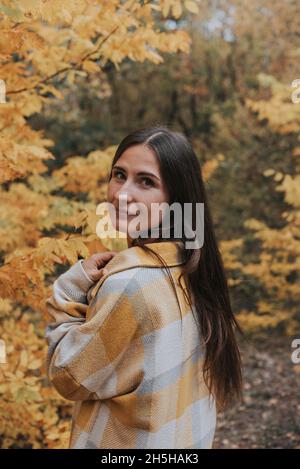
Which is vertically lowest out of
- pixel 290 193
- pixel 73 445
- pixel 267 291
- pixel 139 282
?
pixel 267 291

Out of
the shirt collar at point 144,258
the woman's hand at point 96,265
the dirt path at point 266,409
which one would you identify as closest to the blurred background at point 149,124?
the dirt path at point 266,409

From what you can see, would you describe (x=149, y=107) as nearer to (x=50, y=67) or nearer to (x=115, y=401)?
(x=50, y=67)

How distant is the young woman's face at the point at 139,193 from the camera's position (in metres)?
1.39

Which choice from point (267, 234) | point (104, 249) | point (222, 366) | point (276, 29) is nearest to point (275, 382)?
point (267, 234)

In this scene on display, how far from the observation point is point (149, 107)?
11.1 metres

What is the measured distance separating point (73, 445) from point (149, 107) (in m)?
10.3

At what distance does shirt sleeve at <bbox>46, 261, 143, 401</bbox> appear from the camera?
126 cm

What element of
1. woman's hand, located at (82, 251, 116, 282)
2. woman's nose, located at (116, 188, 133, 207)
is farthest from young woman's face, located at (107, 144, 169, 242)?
woman's hand, located at (82, 251, 116, 282)

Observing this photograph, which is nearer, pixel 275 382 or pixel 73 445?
pixel 73 445

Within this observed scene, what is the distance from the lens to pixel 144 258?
1345mm

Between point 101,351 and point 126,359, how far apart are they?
7 centimetres

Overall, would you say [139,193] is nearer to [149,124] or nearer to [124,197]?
[124,197]

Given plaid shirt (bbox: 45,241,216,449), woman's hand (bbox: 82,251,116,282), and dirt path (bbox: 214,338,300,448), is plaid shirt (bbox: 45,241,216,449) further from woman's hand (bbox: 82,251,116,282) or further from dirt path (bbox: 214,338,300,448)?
A: dirt path (bbox: 214,338,300,448)

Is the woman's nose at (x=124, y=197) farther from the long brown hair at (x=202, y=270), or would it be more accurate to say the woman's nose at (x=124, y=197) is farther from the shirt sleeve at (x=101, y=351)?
the shirt sleeve at (x=101, y=351)
